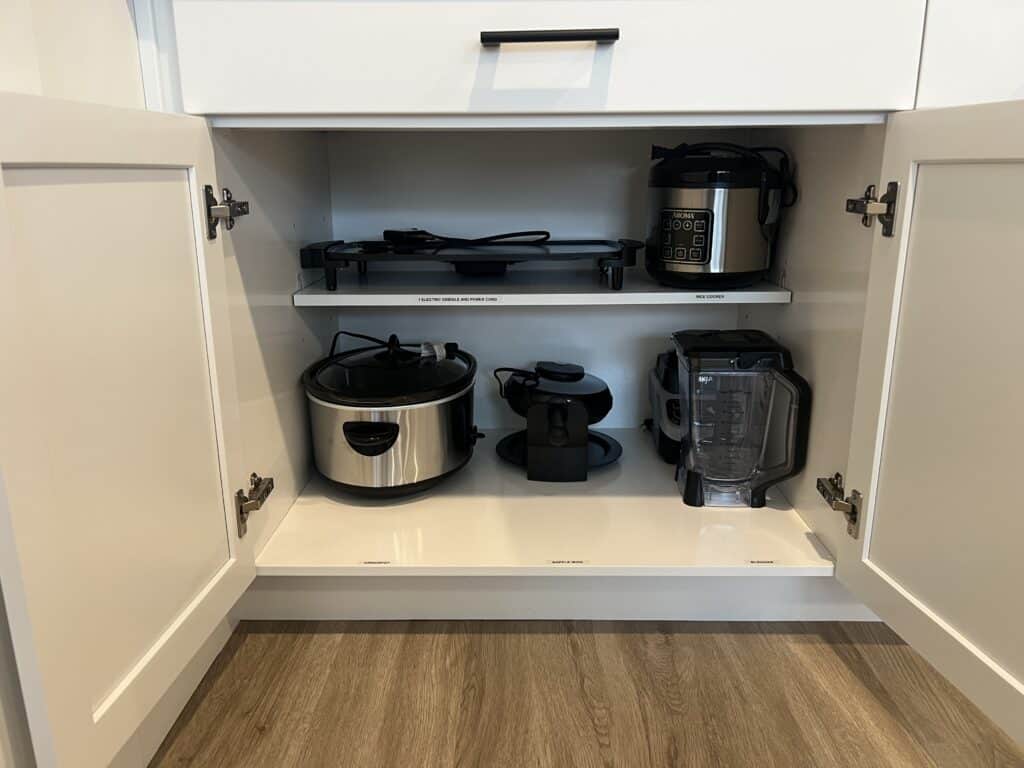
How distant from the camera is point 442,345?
134 cm

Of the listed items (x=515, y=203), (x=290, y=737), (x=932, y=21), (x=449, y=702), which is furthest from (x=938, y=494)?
(x=515, y=203)

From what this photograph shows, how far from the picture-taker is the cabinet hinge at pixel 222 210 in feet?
2.78

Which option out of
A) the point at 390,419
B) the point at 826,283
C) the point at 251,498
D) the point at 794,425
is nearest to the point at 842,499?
the point at 794,425

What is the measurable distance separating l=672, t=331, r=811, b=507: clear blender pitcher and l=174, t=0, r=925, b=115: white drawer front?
388 mm

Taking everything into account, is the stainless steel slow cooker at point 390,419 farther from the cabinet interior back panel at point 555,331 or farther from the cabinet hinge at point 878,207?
the cabinet hinge at point 878,207

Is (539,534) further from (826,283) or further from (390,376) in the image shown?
(826,283)

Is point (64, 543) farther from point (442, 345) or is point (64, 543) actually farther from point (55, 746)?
point (442, 345)

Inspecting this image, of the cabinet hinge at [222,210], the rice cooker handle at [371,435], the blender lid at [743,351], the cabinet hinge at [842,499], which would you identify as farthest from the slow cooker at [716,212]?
the cabinet hinge at [222,210]

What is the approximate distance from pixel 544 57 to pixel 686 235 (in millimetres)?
427

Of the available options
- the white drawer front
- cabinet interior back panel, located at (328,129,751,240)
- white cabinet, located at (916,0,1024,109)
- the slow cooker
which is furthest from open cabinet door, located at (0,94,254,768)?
white cabinet, located at (916,0,1024,109)

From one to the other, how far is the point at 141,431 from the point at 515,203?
2.98ft

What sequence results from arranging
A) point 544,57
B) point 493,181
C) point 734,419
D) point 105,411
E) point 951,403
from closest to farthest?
point 105,411, point 951,403, point 544,57, point 734,419, point 493,181

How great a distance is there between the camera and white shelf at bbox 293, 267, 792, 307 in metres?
1.16

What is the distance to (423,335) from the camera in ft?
4.91
